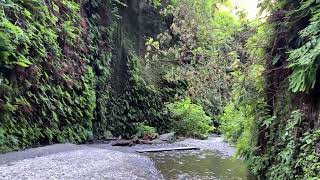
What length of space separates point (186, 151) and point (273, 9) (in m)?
7.07

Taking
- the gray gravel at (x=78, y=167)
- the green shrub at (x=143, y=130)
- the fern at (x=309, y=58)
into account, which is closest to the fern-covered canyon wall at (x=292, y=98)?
the fern at (x=309, y=58)

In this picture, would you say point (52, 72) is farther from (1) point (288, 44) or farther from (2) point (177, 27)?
(1) point (288, 44)

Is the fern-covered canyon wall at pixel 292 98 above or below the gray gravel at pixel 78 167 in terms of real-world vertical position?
above

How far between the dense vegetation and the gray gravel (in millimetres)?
1767

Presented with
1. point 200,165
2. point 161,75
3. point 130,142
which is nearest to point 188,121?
point 161,75

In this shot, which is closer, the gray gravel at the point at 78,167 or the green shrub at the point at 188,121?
the gray gravel at the point at 78,167

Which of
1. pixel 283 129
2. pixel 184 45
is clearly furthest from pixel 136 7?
pixel 283 129

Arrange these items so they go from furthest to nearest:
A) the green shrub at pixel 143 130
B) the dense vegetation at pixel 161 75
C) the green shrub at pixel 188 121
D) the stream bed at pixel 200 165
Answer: the green shrub at pixel 188 121
the green shrub at pixel 143 130
the stream bed at pixel 200 165
the dense vegetation at pixel 161 75

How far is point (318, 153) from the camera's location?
Result: 4.44m

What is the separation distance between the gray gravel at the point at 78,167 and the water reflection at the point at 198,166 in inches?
22.3

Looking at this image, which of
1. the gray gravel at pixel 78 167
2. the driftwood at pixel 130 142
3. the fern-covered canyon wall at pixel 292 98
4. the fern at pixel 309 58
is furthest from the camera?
the driftwood at pixel 130 142

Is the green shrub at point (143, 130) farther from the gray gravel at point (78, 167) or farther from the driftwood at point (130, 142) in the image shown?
the gray gravel at point (78, 167)

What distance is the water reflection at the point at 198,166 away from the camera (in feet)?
26.3

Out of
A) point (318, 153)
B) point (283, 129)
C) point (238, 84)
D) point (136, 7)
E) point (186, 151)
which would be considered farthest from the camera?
point (136, 7)
